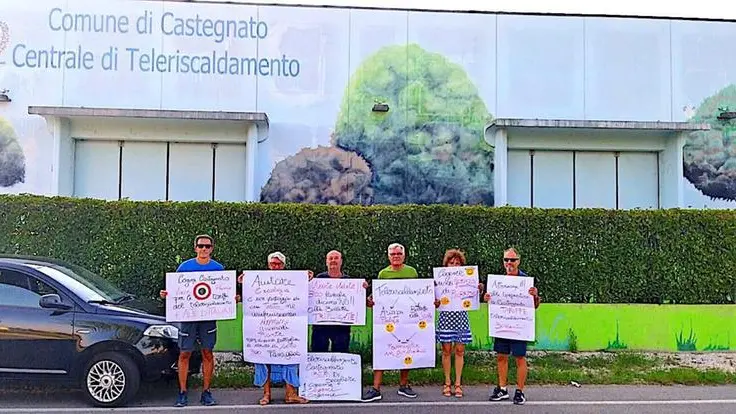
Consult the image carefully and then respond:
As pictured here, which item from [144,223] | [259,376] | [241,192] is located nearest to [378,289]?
[259,376]

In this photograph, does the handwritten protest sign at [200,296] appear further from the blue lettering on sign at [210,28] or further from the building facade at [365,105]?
the blue lettering on sign at [210,28]

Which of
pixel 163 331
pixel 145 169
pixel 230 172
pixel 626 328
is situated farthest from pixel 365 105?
pixel 163 331

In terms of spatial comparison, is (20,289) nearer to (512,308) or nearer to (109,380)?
(109,380)

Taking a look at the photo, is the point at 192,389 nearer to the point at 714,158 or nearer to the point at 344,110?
the point at 344,110

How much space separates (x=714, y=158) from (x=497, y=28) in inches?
239

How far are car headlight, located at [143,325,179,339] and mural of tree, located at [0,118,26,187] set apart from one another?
9120 millimetres

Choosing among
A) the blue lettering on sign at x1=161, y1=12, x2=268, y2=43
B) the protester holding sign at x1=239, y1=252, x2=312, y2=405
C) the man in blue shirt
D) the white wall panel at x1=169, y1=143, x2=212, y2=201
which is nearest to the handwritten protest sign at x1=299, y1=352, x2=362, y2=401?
the protester holding sign at x1=239, y1=252, x2=312, y2=405

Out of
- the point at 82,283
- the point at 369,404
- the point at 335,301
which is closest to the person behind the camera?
the point at 369,404

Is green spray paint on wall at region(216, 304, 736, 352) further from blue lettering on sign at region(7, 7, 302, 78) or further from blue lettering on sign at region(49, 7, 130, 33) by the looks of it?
blue lettering on sign at region(49, 7, 130, 33)

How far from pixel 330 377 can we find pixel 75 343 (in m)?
2.89

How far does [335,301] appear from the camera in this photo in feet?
26.5

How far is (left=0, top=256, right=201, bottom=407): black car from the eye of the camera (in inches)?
293

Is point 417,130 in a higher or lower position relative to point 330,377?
higher

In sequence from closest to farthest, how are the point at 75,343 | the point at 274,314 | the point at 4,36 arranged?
the point at 75,343, the point at 274,314, the point at 4,36
